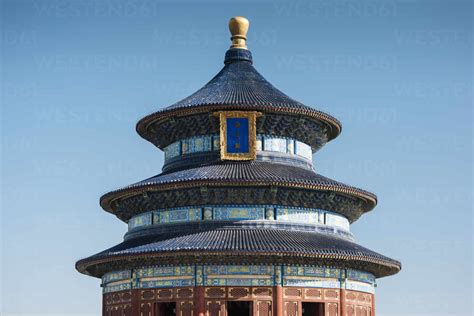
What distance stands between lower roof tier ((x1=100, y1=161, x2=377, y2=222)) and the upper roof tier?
7.73ft

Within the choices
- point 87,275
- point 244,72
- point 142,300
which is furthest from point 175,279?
point 244,72

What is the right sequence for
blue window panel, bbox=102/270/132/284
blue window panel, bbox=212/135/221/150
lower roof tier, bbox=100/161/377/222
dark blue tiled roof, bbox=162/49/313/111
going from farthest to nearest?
1. blue window panel, bbox=212/135/221/150
2. dark blue tiled roof, bbox=162/49/313/111
3. blue window panel, bbox=102/270/132/284
4. lower roof tier, bbox=100/161/377/222

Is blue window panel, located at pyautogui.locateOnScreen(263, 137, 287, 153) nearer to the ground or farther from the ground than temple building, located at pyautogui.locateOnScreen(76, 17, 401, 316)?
farther from the ground

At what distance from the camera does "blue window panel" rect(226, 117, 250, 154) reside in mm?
46094

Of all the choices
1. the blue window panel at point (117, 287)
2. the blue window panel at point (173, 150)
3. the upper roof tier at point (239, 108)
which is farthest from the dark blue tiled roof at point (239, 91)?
the blue window panel at point (117, 287)

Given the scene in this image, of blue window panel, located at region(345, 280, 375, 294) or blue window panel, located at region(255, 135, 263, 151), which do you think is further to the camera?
blue window panel, located at region(255, 135, 263, 151)

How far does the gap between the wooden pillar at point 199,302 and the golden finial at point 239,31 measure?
50.8 ft

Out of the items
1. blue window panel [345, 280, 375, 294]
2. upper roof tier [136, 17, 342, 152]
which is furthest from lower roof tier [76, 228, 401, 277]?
upper roof tier [136, 17, 342, 152]

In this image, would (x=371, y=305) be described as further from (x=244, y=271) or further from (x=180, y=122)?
(x=180, y=122)

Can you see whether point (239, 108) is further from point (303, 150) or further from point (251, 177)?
point (303, 150)

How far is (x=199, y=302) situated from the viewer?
4228 cm

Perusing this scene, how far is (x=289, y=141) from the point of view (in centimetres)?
4797

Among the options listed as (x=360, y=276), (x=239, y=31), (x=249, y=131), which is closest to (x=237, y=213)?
(x=249, y=131)

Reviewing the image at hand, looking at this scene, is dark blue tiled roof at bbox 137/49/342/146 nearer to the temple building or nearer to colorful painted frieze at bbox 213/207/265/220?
the temple building
